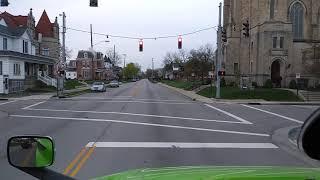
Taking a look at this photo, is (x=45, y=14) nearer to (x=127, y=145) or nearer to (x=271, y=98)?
(x=271, y=98)

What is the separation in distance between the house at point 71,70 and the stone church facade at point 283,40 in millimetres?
87144

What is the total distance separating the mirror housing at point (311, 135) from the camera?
2.45 meters

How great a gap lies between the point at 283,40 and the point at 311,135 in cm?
6288

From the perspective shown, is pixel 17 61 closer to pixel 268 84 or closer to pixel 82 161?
pixel 268 84

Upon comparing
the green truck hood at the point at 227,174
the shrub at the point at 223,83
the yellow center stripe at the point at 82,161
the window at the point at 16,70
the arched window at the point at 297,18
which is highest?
the arched window at the point at 297,18

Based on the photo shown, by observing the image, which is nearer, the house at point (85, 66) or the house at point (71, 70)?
the house at point (71, 70)

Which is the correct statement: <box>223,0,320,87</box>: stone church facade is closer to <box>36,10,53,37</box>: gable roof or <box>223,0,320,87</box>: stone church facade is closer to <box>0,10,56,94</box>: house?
<box>0,10,56,94</box>: house

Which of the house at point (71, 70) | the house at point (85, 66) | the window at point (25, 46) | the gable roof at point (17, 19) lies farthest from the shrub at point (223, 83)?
the house at point (71, 70)

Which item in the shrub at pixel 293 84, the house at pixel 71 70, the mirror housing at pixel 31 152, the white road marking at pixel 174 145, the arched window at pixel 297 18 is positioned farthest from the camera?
the house at pixel 71 70

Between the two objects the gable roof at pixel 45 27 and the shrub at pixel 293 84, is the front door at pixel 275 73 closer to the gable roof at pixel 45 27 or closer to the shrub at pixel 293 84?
the shrub at pixel 293 84

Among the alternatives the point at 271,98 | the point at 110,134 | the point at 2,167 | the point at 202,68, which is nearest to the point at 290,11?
the point at 271,98

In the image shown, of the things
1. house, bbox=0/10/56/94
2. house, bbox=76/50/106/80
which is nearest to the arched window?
house, bbox=0/10/56/94

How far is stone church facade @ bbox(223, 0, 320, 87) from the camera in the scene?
63.4 meters

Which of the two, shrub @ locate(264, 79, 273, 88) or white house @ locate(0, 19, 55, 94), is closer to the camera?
white house @ locate(0, 19, 55, 94)
